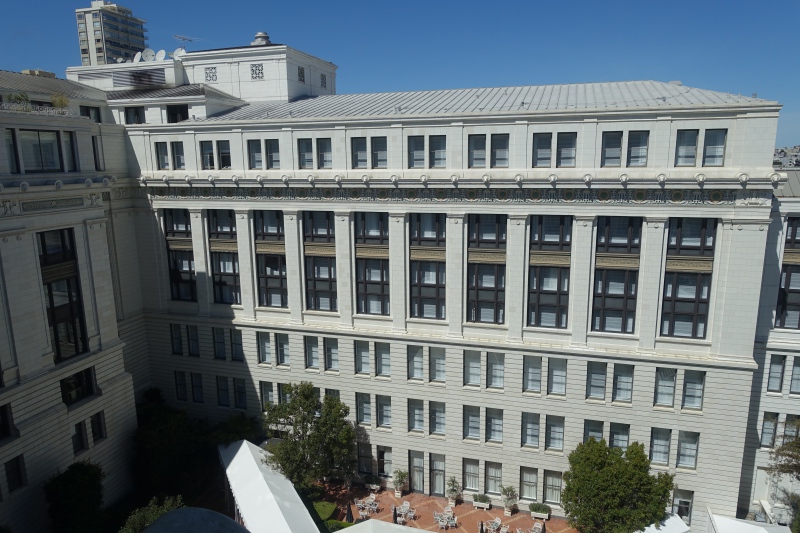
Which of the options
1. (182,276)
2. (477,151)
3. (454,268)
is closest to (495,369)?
(454,268)

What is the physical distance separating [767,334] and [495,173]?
22.8 meters

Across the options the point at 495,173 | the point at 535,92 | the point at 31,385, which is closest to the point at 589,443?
the point at 495,173

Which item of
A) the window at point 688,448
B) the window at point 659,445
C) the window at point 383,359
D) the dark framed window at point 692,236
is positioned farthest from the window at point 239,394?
the dark framed window at point 692,236

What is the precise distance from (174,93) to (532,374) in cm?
4119

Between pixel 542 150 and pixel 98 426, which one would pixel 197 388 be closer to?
pixel 98 426

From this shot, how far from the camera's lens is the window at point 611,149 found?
1484 inches

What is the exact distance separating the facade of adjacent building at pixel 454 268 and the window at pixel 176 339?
0.66 ft

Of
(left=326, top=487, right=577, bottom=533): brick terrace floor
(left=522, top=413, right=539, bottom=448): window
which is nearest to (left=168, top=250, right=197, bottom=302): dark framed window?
(left=326, top=487, right=577, bottom=533): brick terrace floor

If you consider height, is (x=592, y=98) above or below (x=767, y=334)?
above

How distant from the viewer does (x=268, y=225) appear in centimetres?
4628

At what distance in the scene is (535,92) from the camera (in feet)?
153

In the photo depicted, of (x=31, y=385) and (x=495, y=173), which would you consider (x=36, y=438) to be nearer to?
(x=31, y=385)

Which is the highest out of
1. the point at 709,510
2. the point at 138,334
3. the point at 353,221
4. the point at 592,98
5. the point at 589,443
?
the point at 592,98

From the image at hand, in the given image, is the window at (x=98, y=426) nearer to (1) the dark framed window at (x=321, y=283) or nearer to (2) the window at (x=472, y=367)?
(1) the dark framed window at (x=321, y=283)
